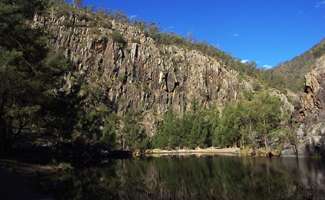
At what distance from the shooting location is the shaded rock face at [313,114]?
75312 millimetres

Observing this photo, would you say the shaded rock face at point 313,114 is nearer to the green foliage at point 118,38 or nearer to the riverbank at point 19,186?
the riverbank at point 19,186

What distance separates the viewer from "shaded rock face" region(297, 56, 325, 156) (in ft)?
247

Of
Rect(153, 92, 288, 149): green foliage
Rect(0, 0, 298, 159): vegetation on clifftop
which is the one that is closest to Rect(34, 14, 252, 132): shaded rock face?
Rect(0, 0, 298, 159): vegetation on clifftop

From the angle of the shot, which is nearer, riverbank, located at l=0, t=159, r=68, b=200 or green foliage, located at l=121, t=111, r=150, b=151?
riverbank, located at l=0, t=159, r=68, b=200

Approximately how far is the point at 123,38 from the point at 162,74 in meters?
26.0

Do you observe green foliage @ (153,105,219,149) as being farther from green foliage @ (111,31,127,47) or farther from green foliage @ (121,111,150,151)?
green foliage @ (111,31,127,47)

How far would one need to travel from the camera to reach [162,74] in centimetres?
19325

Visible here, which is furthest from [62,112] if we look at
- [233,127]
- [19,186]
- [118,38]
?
[118,38]

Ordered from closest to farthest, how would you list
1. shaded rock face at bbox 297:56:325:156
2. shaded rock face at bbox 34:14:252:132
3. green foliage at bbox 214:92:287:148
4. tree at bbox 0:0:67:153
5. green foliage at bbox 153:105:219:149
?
tree at bbox 0:0:67:153, shaded rock face at bbox 297:56:325:156, green foliage at bbox 214:92:287:148, green foliage at bbox 153:105:219:149, shaded rock face at bbox 34:14:252:132

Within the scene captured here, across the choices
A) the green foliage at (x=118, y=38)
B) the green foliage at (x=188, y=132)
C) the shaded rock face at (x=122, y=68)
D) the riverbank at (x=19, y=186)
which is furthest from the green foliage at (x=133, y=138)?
the riverbank at (x=19, y=186)

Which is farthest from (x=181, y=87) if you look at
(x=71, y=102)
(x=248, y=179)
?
(x=248, y=179)

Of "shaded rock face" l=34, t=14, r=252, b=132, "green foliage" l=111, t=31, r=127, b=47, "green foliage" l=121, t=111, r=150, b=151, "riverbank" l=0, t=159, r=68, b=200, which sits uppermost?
"green foliage" l=111, t=31, r=127, b=47

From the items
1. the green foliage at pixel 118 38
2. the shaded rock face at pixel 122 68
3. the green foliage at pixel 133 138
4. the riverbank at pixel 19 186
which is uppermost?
the green foliage at pixel 118 38

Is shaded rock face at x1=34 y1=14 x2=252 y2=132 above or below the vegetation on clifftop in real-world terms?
above
